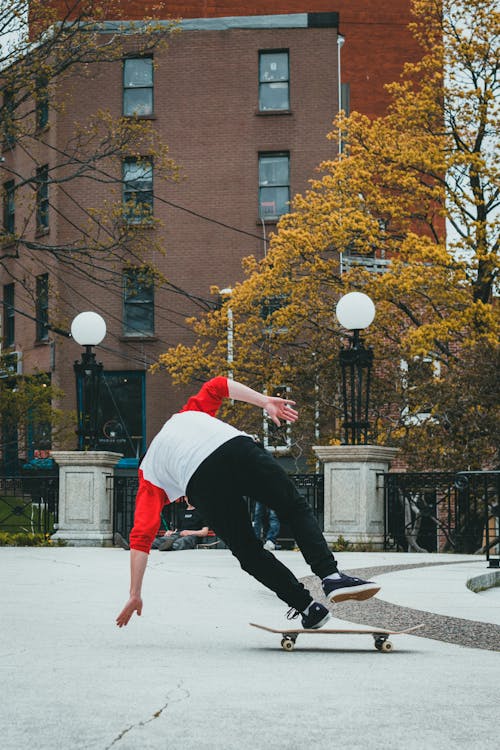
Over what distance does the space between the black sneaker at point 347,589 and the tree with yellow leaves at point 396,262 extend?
59.4 ft

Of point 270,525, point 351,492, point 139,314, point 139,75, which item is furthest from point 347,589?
point 139,75

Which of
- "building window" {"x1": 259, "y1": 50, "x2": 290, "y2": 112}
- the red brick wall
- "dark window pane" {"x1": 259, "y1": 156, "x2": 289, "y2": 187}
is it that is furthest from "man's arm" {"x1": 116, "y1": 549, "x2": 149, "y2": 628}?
the red brick wall

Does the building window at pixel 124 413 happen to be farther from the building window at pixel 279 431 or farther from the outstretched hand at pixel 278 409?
the outstretched hand at pixel 278 409

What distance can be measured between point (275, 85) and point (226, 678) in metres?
31.6

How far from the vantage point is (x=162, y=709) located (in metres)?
4.34

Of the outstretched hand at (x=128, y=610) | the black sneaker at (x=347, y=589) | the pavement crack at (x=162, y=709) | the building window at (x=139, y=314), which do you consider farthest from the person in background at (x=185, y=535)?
the building window at (x=139, y=314)

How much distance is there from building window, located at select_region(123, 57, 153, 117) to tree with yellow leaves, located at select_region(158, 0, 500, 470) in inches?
318

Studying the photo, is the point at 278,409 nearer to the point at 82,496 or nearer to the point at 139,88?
the point at 82,496

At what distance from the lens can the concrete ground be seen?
3.91 m

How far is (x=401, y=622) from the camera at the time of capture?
7340 millimetres

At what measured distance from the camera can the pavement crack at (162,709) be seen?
12.6 ft

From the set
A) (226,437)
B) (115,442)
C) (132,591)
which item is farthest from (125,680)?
(115,442)

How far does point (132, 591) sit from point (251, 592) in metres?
3.69

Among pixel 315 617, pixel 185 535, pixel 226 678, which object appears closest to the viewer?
pixel 226 678
